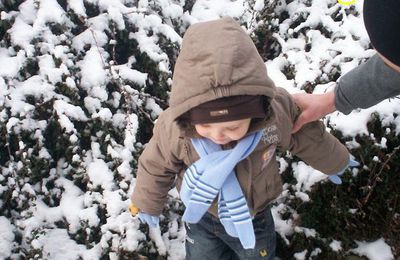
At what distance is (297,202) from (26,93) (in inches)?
67.3

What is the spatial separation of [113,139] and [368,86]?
4.84ft

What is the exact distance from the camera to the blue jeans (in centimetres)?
206

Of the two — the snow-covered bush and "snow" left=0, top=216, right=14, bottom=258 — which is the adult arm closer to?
the snow-covered bush

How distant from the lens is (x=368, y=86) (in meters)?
1.83

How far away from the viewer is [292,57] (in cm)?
275

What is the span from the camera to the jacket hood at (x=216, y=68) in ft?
4.60

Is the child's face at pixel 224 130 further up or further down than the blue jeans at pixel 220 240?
further up

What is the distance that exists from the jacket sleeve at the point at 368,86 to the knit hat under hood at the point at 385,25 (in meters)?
0.75

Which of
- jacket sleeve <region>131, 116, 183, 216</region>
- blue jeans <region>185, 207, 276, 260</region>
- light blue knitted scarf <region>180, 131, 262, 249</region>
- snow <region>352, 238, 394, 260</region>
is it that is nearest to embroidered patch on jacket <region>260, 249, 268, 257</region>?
blue jeans <region>185, 207, 276, 260</region>

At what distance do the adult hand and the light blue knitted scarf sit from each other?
0.92ft

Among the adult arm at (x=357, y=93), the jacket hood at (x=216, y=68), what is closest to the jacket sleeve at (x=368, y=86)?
the adult arm at (x=357, y=93)

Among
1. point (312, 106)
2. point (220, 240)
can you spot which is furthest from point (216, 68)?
point (220, 240)

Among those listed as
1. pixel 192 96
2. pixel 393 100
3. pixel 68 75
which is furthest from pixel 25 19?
pixel 393 100

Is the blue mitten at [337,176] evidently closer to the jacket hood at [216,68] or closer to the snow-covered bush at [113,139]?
the snow-covered bush at [113,139]
